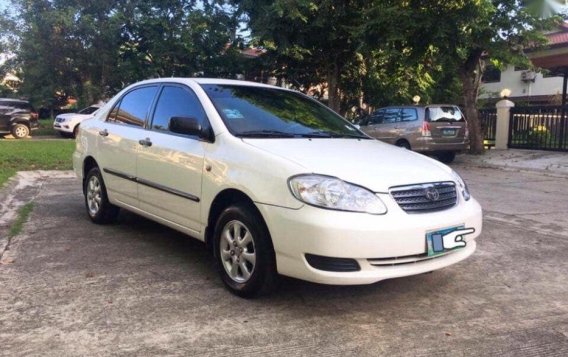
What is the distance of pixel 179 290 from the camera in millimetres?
4117

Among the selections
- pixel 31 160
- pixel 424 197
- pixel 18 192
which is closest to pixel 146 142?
pixel 424 197

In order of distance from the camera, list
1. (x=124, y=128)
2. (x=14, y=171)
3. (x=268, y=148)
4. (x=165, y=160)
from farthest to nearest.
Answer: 1. (x=14, y=171)
2. (x=124, y=128)
3. (x=165, y=160)
4. (x=268, y=148)

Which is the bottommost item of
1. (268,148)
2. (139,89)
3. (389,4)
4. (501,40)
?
(268,148)

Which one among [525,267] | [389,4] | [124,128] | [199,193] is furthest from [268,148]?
[389,4]

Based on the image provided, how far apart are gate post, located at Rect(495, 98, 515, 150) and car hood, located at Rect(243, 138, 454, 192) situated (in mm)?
15032

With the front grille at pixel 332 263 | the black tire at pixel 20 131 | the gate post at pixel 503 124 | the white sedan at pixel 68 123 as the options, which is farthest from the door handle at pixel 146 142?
the black tire at pixel 20 131

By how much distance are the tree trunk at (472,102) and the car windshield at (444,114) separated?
1.90 metres

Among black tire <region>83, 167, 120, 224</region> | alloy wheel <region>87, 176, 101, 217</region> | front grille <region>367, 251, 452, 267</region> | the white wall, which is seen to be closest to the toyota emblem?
front grille <region>367, 251, 452, 267</region>

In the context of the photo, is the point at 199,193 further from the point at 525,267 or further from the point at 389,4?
the point at 389,4

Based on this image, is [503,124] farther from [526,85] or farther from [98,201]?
[526,85]

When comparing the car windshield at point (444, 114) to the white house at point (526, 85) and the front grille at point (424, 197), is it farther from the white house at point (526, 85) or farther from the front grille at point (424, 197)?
the white house at point (526, 85)

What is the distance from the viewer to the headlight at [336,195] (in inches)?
137

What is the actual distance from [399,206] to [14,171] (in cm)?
936

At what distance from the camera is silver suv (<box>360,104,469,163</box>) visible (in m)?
14.8
